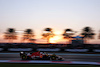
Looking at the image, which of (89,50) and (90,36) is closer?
(89,50)

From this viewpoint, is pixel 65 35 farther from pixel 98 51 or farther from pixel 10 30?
pixel 98 51

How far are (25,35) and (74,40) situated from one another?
34.8m

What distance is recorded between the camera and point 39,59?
13.0 m

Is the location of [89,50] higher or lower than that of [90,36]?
lower

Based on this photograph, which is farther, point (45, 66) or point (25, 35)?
point (25, 35)

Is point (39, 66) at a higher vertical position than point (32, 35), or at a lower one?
lower

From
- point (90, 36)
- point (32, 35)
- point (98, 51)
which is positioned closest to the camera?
point (98, 51)

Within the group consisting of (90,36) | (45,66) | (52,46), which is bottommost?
(45,66)

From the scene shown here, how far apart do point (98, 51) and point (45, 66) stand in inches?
555

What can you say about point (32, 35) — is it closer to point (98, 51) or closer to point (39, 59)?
point (98, 51)

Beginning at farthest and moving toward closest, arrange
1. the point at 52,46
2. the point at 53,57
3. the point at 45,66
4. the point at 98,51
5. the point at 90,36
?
the point at 90,36
the point at 52,46
the point at 98,51
the point at 53,57
the point at 45,66

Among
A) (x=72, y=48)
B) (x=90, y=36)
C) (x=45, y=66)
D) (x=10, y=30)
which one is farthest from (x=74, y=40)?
(x=10, y=30)

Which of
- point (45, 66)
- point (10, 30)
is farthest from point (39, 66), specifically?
point (10, 30)

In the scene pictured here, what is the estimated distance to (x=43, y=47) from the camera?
24.3 meters
